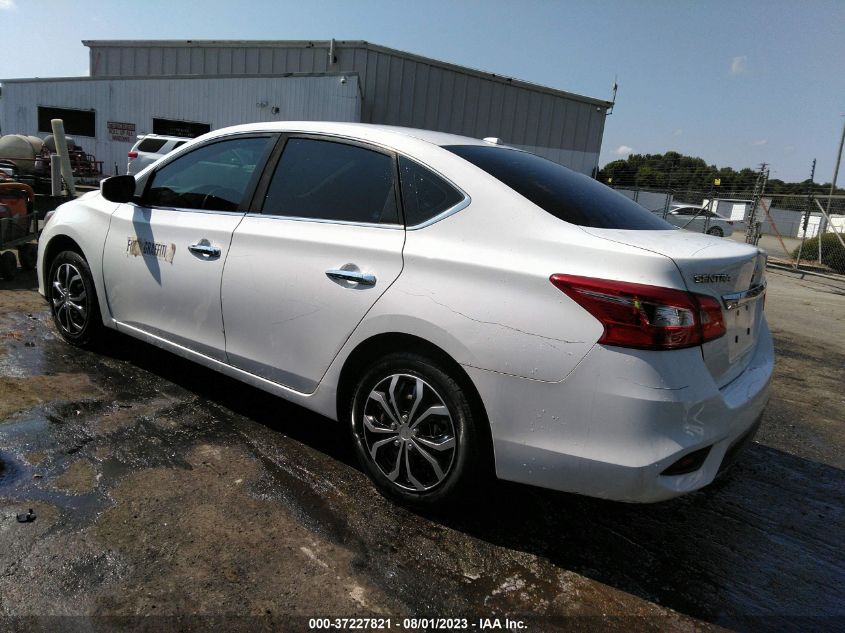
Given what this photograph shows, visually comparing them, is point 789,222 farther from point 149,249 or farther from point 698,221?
point 149,249

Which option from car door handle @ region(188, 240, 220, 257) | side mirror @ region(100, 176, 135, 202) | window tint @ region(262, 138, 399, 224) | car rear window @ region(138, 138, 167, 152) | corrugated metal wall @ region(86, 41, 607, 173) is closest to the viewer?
window tint @ region(262, 138, 399, 224)

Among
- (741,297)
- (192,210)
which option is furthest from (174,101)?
(741,297)

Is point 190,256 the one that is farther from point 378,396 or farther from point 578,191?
point 578,191

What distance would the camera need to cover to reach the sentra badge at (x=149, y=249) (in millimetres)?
3477

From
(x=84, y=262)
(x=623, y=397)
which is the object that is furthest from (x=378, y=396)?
(x=84, y=262)

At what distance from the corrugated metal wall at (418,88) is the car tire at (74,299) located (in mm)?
19891

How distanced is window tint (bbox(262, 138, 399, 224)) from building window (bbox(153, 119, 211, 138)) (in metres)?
21.8

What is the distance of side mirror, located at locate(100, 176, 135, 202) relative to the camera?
12.3ft

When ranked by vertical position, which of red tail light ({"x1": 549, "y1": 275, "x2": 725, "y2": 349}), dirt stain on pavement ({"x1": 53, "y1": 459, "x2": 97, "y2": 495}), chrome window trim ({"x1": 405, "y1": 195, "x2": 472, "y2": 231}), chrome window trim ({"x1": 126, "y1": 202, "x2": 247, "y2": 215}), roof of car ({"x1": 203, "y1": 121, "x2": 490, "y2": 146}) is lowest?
dirt stain on pavement ({"x1": 53, "y1": 459, "x2": 97, "y2": 495})

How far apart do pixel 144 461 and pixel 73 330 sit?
1.89 m

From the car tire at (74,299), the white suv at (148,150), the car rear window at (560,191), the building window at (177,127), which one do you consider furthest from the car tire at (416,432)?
the building window at (177,127)

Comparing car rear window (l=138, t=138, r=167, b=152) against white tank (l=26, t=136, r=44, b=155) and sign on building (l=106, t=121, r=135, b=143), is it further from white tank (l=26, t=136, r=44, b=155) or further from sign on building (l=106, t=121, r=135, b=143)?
sign on building (l=106, t=121, r=135, b=143)

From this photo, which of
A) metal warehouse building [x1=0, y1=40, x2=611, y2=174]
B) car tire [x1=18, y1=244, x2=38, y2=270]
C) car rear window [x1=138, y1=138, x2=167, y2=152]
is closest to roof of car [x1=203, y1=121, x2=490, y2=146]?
car tire [x1=18, y1=244, x2=38, y2=270]

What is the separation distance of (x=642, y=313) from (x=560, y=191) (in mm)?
882
